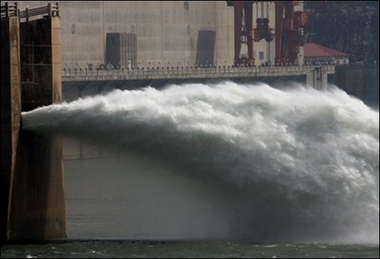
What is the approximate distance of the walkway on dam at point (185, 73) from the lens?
13138 cm

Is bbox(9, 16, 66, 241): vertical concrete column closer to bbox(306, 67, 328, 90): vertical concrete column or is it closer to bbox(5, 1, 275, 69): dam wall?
bbox(5, 1, 275, 69): dam wall

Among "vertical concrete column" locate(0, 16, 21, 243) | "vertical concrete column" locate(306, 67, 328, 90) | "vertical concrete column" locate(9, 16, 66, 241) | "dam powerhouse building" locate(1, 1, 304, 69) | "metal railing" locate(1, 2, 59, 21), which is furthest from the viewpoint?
"vertical concrete column" locate(306, 67, 328, 90)

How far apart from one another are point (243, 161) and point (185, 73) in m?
94.0

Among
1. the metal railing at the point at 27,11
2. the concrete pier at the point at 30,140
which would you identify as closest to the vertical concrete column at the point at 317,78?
the metal railing at the point at 27,11

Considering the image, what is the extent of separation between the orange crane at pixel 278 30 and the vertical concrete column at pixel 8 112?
110m

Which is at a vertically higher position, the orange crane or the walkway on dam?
the orange crane

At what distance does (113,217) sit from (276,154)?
53.5ft

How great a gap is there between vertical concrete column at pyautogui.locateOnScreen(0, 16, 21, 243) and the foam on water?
5.53 feet

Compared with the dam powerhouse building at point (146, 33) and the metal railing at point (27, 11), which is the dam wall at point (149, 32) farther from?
the metal railing at point (27, 11)

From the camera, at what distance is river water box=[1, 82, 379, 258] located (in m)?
52.9

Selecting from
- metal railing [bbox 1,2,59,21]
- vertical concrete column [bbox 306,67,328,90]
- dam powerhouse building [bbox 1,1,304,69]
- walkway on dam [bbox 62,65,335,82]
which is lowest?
vertical concrete column [bbox 306,67,328,90]

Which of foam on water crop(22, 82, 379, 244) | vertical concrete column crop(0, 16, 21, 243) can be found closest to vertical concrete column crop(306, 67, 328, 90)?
foam on water crop(22, 82, 379, 244)

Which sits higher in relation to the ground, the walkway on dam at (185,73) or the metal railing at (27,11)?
the metal railing at (27,11)

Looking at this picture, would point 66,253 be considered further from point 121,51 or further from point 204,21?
point 204,21
